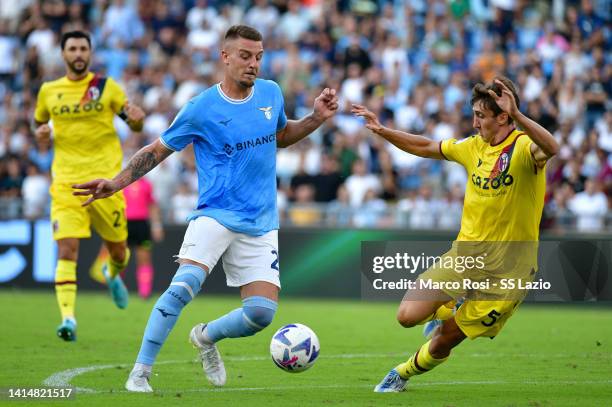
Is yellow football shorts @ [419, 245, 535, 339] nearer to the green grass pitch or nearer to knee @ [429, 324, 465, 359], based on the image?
knee @ [429, 324, 465, 359]

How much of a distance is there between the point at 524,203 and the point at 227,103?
99.8 inches

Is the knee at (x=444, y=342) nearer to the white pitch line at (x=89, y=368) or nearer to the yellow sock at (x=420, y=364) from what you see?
the yellow sock at (x=420, y=364)

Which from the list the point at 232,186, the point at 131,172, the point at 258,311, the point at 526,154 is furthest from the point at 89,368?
the point at 526,154

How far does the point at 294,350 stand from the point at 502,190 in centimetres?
210

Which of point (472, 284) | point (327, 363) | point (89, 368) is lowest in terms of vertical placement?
point (327, 363)

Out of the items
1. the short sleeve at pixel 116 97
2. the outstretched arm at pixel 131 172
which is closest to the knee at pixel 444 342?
the outstretched arm at pixel 131 172

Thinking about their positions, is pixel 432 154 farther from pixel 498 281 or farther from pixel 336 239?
pixel 336 239

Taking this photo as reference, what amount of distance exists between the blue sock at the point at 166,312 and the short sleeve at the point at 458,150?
7.56 ft

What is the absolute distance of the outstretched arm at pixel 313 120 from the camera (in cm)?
988

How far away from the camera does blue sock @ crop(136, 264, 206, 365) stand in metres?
9.05

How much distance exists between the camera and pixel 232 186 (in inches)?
369

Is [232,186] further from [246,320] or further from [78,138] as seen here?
[78,138]

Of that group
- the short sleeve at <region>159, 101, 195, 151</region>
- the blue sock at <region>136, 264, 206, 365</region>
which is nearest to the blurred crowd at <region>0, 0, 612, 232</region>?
the short sleeve at <region>159, 101, 195, 151</region>

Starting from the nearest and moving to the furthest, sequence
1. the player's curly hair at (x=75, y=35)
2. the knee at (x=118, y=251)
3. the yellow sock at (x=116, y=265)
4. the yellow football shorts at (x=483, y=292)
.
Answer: the yellow football shorts at (x=483, y=292)
the player's curly hair at (x=75, y=35)
the knee at (x=118, y=251)
the yellow sock at (x=116, y=265)
